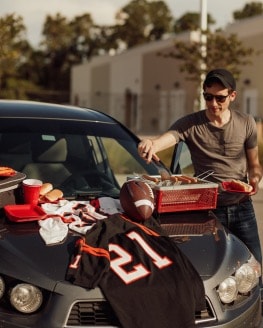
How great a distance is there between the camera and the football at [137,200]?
385 cm

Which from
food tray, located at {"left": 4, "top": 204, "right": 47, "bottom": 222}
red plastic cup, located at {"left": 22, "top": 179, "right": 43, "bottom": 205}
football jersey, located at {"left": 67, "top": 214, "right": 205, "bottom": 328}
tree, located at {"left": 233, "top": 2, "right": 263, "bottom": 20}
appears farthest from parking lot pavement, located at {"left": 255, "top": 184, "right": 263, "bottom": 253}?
tree, located at {"left": 233, "top": 2, "right": 263, "bottom": 20}

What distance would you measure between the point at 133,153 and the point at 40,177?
77 cm

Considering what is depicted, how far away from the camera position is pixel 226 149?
14.9 ft

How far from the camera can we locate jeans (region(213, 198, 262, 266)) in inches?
181

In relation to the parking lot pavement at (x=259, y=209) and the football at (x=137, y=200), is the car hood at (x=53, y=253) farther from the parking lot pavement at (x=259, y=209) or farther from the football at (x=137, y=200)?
the parking lot pavement at (x=259, y=209)

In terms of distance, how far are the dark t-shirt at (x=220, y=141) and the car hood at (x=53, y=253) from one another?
74cm

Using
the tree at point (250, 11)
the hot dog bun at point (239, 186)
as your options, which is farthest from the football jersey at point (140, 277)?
the tree at point (250, 11)

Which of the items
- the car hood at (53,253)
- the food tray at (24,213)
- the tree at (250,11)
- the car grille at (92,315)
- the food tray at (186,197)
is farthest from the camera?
the tree at (250,11)

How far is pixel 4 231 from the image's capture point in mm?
3688

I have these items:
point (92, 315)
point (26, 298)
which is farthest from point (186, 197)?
point (26, 298)

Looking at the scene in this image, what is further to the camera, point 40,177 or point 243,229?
point 40,177

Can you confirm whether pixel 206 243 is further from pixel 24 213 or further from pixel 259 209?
pixel 259 209

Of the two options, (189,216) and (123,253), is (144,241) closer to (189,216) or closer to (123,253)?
(123,253)

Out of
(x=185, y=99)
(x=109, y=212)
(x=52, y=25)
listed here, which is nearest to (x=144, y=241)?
(x=109, y=212)
